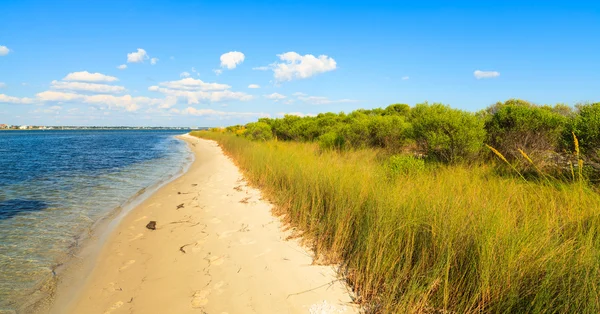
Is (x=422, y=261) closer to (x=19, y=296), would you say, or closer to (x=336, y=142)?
(x=19, y=296)

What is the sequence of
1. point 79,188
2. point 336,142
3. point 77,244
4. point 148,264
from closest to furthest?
1. point 148,264
2. point 77,244
3. point 79,188
4. point 336,142

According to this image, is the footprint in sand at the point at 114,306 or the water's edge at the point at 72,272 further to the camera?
the water's edge at the point at 72,272

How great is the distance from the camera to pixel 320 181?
5.98 meters

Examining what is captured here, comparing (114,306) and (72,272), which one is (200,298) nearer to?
(114,306)

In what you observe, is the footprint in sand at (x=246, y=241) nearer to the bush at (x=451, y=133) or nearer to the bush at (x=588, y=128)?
the bush at (x=451, y=133)

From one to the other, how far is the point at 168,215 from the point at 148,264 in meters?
2.95

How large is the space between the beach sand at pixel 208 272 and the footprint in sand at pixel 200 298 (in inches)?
0.5

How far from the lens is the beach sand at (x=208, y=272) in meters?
3.45

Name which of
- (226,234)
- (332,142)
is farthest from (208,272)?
(332,142)

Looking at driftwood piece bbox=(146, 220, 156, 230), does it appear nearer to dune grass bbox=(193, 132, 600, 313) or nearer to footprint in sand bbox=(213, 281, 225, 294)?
footprint in sand bbox=(213, 281, 225, 294)

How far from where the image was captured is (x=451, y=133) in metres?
8.74

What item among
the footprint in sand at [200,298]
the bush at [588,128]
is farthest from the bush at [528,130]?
the footprint in sand at [200,298]

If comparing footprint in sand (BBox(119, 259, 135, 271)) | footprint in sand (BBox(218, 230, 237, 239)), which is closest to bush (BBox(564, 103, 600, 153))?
footprint in sand (BBox(218, 230, 237, 239))

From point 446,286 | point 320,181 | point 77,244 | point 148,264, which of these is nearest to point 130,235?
point 77,244
